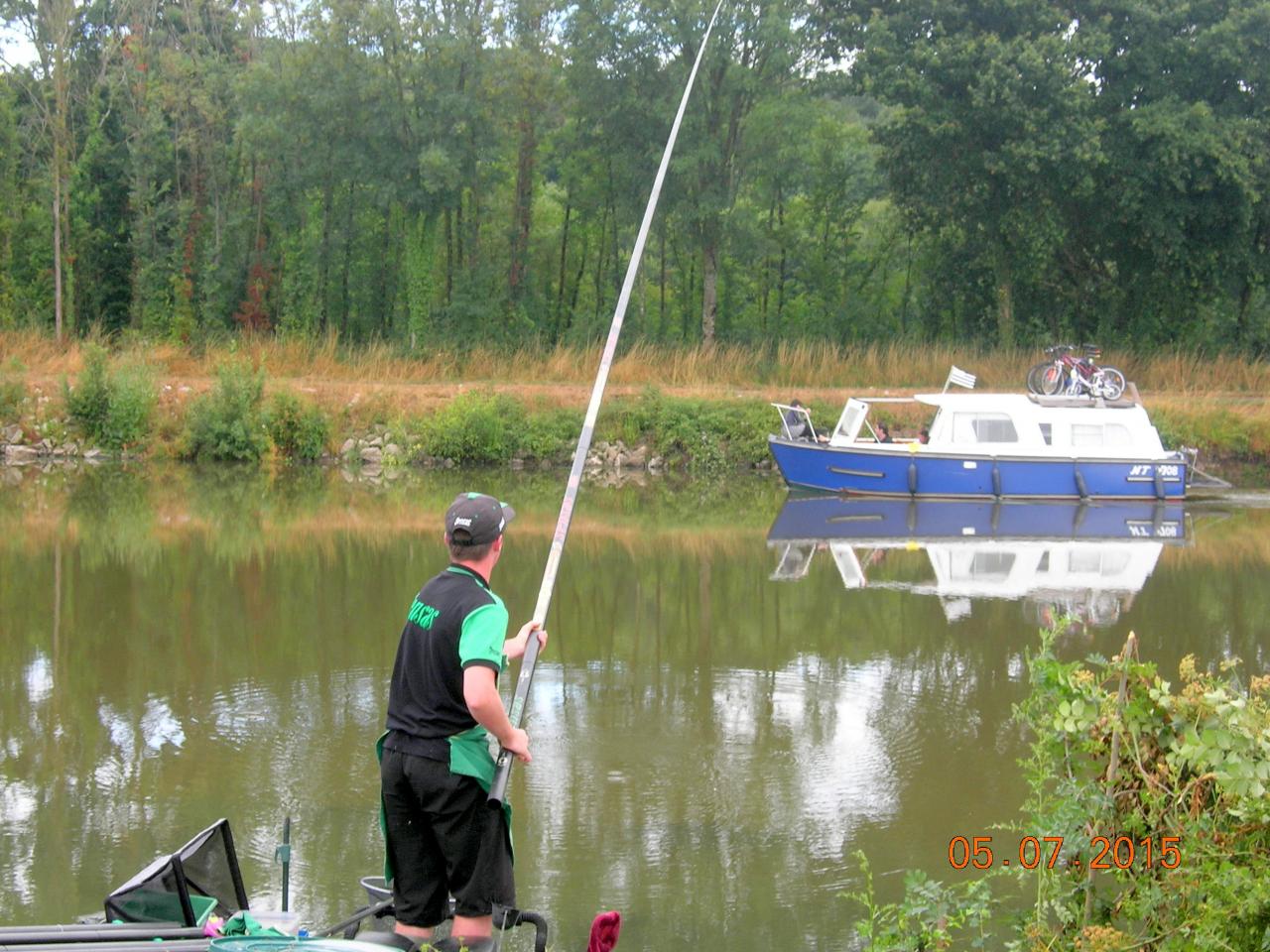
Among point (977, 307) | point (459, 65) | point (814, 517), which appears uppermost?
point (459, 65)

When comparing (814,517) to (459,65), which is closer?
(814,517)

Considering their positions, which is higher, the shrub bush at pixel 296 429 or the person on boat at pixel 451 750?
the person on boat at pixel 451 750

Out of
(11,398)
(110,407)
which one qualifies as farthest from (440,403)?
(11,398)

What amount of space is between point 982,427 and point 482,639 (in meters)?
20.2

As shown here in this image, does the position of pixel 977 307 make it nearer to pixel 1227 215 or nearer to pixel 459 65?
pixel 1227 215

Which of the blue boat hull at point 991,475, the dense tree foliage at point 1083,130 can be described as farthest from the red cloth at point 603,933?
the dense tree foliage at point 1083,130

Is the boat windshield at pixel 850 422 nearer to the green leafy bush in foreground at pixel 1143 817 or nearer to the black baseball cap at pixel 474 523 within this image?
the green leafy bush in foreground at pixel 1143 817

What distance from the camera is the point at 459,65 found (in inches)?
1352

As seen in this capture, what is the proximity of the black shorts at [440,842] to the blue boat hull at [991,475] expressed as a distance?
63.3 feet

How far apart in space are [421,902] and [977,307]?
36.1 m

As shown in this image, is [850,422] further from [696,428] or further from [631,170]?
[631,170]

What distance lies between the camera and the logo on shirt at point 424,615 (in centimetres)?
455

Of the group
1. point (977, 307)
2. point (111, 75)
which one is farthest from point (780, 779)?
point (111, 75)

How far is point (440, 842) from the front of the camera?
15.3 ft
